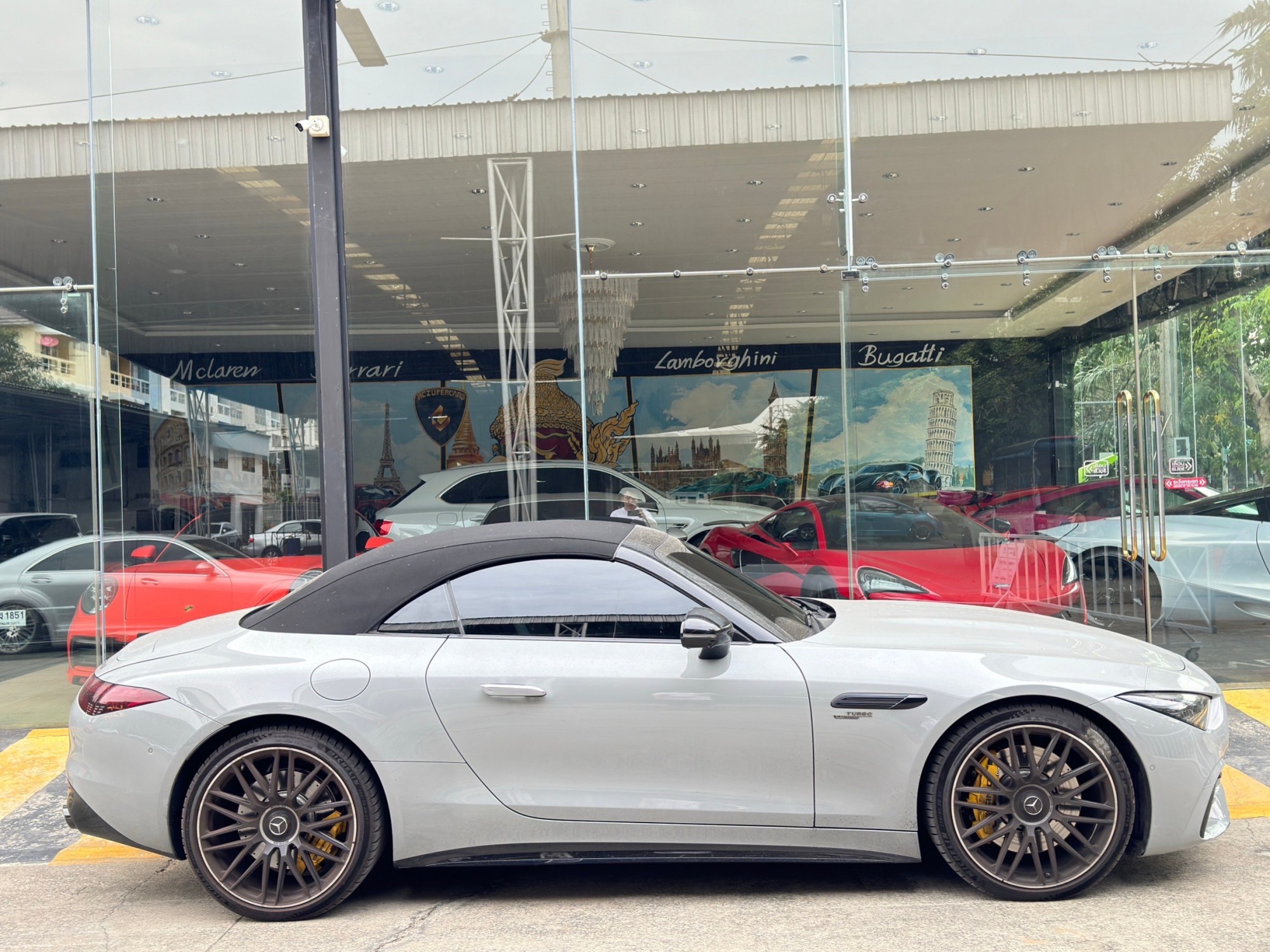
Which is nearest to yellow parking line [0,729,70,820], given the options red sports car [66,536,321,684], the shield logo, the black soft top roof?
red sports car [66,536,321,684]

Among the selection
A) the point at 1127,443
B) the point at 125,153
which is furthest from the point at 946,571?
the point at 125,153

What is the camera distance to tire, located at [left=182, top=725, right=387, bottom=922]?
3643 mm

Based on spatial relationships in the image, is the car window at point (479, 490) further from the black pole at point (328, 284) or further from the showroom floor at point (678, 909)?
the showroom floor at point (678, 909)

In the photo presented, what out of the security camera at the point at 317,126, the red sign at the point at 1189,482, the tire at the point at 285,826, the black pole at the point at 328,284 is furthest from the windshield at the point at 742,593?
the red sign at the point at 1189,482

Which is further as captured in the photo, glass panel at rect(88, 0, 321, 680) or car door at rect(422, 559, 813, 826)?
glass panel at rect(88, 0, 321, 680)

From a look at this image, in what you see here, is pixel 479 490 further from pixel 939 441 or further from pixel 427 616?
pixel 427 616

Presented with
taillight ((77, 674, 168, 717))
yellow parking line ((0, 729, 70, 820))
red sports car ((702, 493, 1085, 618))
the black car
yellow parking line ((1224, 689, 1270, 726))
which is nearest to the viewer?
taillight ((77, 674, 168, 717))

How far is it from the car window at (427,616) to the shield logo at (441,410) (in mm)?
4815

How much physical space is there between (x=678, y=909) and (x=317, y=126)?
16.1 feet

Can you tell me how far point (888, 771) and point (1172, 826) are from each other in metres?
1.00

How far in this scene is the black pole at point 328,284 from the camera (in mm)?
6230

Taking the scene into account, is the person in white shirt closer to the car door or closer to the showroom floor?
the showroom floor

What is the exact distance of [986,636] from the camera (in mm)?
3957

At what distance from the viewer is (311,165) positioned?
6.23 metres
